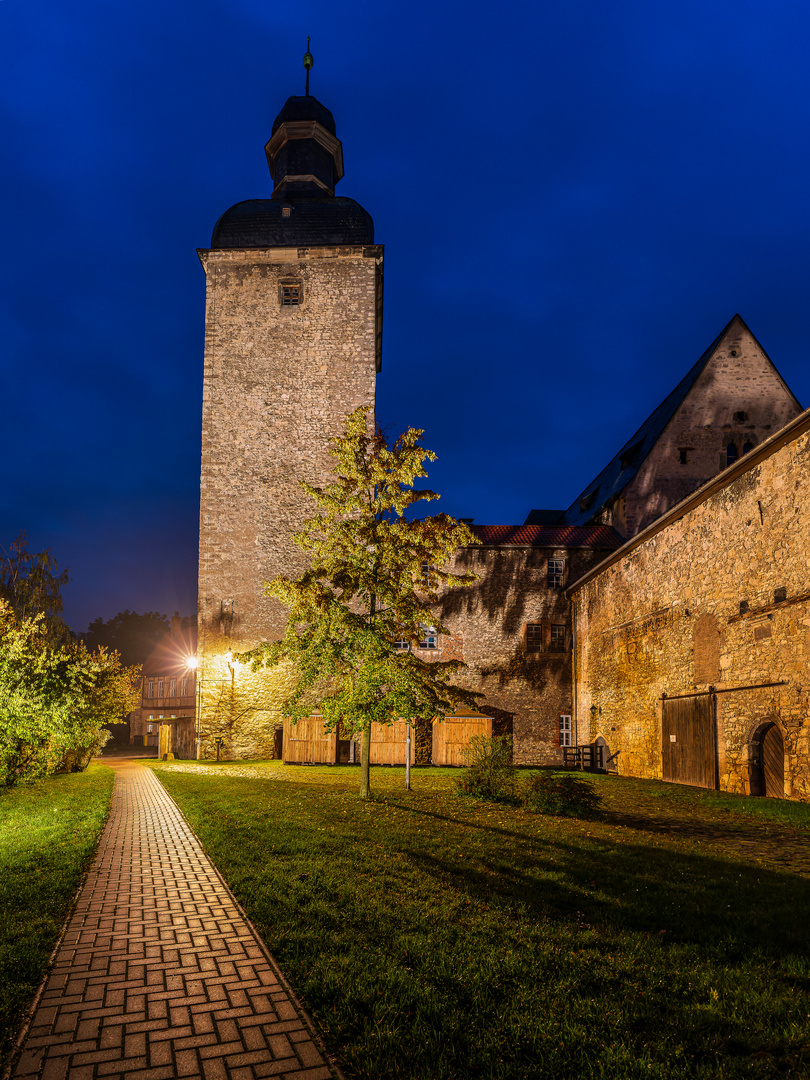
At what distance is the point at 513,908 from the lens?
18.7 feet

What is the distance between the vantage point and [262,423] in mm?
31062

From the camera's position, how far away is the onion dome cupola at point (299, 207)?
107 ft

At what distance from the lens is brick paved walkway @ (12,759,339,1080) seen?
10.9 ft

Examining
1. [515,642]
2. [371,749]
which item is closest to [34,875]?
[371,749]

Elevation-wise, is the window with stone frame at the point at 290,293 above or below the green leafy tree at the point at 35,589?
above

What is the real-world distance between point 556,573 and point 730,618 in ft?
49.5

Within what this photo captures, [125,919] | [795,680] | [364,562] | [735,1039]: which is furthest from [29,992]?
[795,680]

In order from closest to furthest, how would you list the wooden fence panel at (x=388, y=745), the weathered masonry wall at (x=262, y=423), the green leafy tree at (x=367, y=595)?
the green leafy tree at (x=367, y=595), the wooden fence panel at (x=388, y=745), the weathered masonry wall at (x=262, y=423)

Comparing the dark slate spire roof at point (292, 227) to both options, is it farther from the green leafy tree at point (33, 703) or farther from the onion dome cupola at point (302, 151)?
the green leafy tree at point (33, 703)

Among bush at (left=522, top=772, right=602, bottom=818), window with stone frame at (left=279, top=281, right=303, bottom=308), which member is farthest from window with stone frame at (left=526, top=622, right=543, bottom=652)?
bush at (left=522, top=772, right=602, bottom=818)

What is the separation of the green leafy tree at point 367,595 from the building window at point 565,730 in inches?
692

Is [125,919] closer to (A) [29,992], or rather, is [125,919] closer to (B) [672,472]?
(A) [29,992]

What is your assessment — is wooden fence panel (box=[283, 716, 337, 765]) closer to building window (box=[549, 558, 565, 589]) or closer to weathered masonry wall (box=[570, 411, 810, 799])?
weathered masonry wall (box=[570, 411, 810, 799])

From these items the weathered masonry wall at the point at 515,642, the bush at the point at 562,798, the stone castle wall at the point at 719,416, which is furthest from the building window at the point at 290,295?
the bush at the point at 562,798
